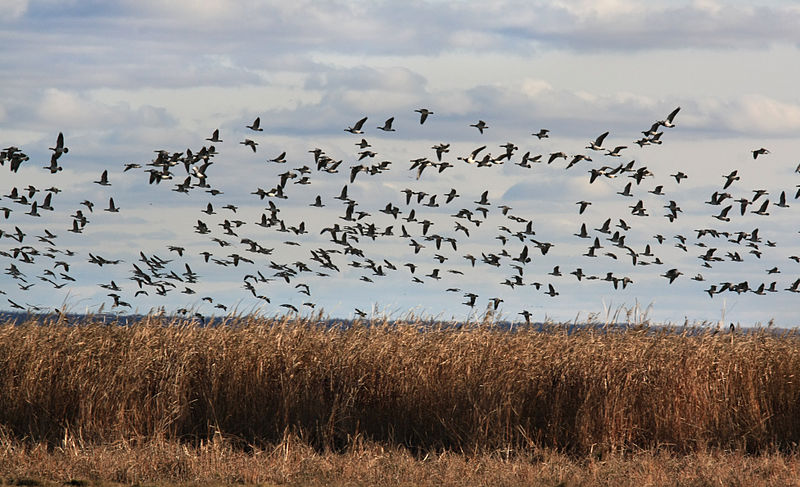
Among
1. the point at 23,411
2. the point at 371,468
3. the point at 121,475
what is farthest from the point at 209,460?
the point at 23,411

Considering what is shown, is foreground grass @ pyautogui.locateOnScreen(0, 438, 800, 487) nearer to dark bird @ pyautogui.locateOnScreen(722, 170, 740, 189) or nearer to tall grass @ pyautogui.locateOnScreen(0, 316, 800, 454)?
tall grass @ pyautogui.locateOnScreen(0, 316, 800, 454)

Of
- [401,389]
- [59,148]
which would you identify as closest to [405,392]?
[401,389]

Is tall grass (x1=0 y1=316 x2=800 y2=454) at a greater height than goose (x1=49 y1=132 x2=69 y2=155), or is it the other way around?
goose (x1=49 y1=132 x2=69 y2=155)

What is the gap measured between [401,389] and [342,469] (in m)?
4.12

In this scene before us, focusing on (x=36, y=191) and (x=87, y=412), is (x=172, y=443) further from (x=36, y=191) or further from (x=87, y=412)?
(x=36, y=191)

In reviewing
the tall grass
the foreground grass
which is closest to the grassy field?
the tall grass

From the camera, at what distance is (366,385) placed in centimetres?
1964

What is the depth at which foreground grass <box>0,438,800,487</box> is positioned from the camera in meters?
14.7

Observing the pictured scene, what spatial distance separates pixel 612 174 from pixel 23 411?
2143 centimetres

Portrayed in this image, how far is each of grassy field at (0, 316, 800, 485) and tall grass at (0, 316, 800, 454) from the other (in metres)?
0.03

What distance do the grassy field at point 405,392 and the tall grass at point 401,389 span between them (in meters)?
0.03

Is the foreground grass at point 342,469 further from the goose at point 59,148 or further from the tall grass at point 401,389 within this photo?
the goose at point 59,148

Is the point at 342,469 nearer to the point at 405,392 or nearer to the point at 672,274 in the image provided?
the point at 405,392

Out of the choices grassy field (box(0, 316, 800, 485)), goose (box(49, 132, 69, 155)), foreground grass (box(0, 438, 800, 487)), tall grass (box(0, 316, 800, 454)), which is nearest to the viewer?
foreground grass (box(0, 438, 800, 487))
